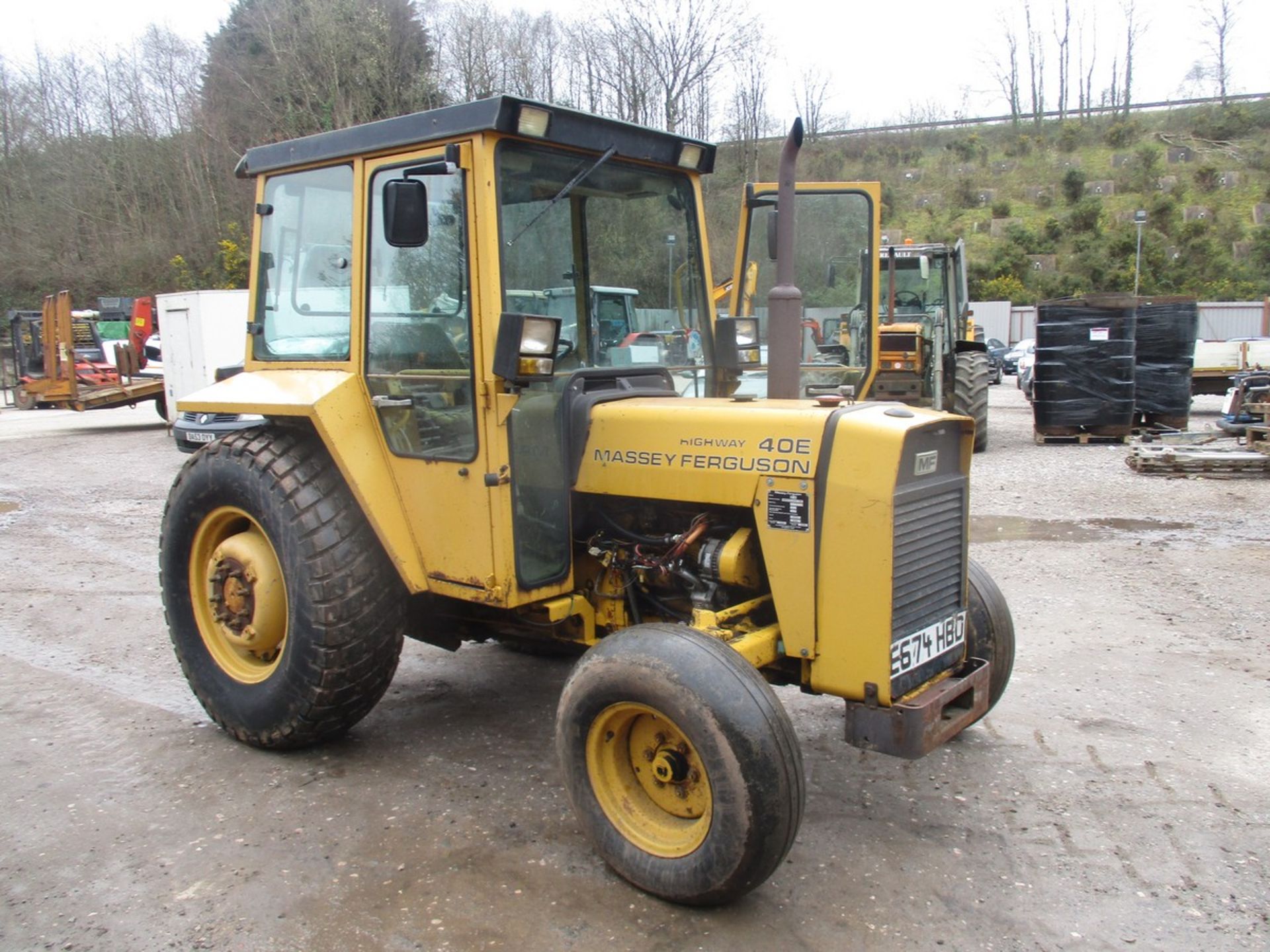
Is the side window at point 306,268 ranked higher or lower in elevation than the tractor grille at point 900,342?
higher

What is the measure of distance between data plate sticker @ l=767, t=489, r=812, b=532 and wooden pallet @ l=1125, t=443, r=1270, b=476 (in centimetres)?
947

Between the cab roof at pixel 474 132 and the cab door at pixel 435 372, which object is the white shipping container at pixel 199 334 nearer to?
the cab roof at pixel 474 132

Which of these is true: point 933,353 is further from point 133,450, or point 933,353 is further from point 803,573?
point 133,450

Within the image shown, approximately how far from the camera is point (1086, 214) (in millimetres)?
36062

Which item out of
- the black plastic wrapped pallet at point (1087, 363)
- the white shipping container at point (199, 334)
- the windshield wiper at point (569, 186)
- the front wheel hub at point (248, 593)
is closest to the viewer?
the windshield wiper at point (569, 186)

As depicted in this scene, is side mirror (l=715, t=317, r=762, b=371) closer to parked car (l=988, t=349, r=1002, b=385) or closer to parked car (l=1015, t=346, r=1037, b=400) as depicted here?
parked car (l=1015, t=346, r=1037, b=400)

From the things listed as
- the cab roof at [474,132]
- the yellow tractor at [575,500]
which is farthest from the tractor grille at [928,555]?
the cab roof at [474,132]

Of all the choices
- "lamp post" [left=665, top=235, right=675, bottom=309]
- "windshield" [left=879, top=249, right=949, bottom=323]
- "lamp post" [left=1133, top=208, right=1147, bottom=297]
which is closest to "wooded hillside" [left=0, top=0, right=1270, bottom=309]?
"lamp post" [left=1133, top=208, right=1147, bottom=297]

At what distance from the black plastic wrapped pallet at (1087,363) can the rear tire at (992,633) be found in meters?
10.2

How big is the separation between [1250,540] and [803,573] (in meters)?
6.61

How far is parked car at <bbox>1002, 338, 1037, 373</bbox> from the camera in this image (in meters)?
28.1

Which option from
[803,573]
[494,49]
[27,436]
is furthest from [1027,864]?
[494,49]

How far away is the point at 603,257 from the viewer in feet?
13.6

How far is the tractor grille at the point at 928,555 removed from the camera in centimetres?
329
